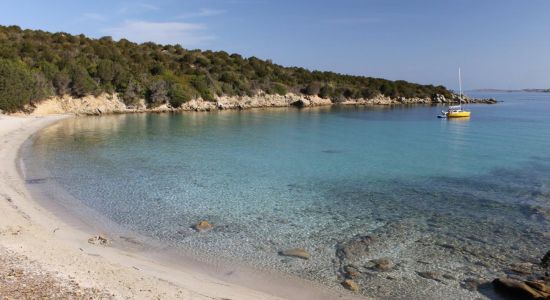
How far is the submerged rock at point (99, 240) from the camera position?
9.71m

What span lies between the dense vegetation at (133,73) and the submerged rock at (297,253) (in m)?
→ 36.3

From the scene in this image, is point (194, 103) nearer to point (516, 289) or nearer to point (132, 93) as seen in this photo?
point (132, 93)

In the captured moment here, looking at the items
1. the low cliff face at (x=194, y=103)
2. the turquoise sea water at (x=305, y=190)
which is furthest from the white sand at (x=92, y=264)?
the low cliff face at (x=194, y=103)

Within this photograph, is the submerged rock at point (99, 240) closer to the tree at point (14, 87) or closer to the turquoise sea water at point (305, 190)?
the turquoise sea water at point (305, 190)

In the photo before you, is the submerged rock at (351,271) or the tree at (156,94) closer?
the submerged rock at (351,271)

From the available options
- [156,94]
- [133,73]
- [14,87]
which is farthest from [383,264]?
[133,73]

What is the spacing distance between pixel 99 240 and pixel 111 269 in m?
2.34

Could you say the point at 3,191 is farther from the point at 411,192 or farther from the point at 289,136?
the point at 289,136

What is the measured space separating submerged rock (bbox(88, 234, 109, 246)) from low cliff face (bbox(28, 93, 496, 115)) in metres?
37.2

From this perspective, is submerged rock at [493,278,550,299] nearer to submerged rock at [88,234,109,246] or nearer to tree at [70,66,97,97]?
submerged rock at [88,234,109,246]

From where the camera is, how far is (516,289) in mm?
7703

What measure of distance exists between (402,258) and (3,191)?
1188 cm

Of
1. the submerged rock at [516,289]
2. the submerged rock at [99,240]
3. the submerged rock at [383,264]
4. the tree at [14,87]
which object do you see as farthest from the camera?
the tree at [14,87]

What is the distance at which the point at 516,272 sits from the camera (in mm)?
8805
